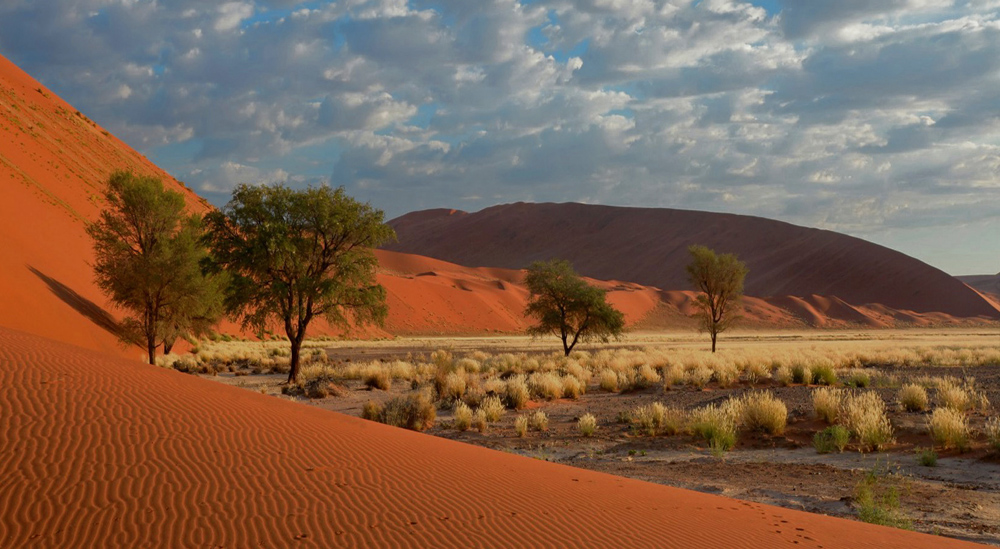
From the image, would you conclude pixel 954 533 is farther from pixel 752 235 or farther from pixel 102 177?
pixel 752 235

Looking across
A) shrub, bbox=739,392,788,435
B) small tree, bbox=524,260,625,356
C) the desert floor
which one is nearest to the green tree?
the desert floor

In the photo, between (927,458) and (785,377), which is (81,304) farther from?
(927,458)

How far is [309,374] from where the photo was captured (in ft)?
93.6

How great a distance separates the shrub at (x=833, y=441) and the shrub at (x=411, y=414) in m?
8.17

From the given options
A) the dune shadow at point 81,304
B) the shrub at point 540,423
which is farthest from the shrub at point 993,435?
the dune shadow at point 81,304

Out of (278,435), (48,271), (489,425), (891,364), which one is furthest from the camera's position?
(48,271)

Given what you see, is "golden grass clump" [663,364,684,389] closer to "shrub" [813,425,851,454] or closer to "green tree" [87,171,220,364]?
"shrub" [813,425,851,454]

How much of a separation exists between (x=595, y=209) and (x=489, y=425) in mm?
179822

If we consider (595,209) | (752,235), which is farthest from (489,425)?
(595,209)

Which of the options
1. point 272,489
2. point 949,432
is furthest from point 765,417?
point 272,489

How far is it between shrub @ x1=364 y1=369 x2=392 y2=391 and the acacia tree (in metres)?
2.41

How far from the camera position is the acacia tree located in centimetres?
2711

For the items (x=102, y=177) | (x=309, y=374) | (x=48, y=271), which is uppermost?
(x=102, y=177)

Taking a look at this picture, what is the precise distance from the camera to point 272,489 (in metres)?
6.12
